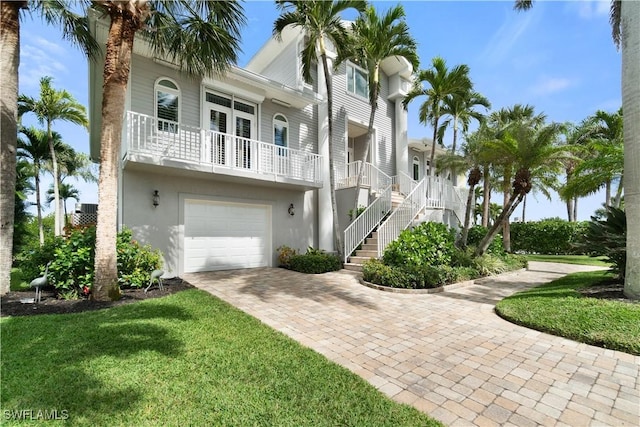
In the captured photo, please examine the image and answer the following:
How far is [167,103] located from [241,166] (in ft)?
9.51

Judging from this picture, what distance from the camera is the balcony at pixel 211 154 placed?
25.6 feet

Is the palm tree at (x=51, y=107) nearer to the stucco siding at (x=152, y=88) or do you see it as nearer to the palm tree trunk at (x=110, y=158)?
the stucco siding at (x=152, y=88)

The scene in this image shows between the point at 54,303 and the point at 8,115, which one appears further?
the point at 8,115

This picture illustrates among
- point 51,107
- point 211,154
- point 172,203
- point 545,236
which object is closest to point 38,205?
point 51,107

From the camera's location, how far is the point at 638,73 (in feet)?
17.5

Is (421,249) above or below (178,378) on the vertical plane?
above

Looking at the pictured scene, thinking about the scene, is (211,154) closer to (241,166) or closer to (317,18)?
(241,166)

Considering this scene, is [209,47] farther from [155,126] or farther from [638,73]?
[638,73]

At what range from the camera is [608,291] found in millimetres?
5992

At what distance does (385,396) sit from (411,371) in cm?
63

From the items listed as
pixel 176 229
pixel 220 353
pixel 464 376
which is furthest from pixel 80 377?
pixel 176 229

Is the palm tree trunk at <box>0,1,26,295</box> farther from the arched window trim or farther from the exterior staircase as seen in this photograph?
the exterior staircase

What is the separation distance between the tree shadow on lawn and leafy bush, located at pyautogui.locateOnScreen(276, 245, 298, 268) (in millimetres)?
5771

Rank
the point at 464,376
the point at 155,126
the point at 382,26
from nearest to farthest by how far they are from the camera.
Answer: the point at 464,376 < the point at 155,126 < the point at 382,26
